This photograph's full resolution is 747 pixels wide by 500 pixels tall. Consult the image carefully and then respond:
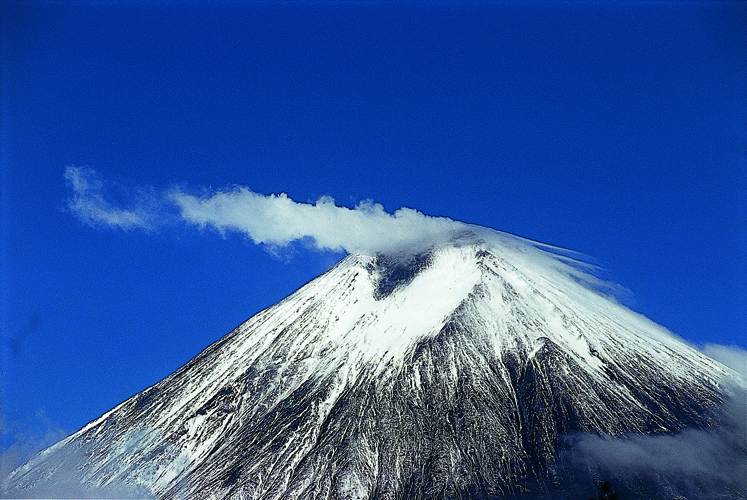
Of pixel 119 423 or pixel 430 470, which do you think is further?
pixel 119 423

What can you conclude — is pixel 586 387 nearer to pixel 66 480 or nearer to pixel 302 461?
pixel 302 461

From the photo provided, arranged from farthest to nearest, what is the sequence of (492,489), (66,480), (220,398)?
(220,398) → (66,480) → (492,489)

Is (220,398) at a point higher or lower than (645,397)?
lower

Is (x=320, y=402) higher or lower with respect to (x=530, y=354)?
lower

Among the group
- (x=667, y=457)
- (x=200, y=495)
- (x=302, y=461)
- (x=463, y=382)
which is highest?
(x=463, y=382)

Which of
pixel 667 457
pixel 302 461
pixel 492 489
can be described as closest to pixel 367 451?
pixel 302 461

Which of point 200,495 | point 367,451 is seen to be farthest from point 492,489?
point 200,495

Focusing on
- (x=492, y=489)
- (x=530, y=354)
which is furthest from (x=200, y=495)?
(x=530, y=354)

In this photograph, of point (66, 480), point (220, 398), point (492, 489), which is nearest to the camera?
point (492, 489)

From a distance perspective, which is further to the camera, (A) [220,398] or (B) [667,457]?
(A) [220,398]

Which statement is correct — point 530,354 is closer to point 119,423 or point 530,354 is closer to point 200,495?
point 200,495
